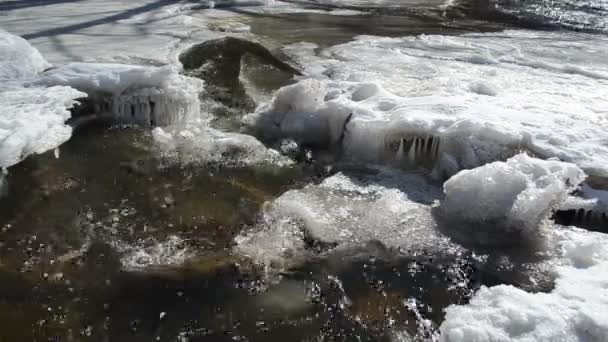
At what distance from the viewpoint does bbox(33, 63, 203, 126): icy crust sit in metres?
5.65

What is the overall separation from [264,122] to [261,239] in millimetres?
2123

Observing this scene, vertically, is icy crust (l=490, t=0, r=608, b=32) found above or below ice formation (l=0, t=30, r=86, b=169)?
above

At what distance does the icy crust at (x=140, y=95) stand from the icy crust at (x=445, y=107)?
755mm

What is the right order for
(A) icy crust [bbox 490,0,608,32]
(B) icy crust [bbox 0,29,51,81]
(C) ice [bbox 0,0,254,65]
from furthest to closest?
(A) icy crust [bbox 490,0,608,32] < (C) ice [bbox 0,0,254,65] < (B) icy crust [bbox 0,29,51,81]

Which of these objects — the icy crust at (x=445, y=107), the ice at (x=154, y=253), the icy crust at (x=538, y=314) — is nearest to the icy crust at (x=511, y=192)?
the icy crust at (x=445, y=107)

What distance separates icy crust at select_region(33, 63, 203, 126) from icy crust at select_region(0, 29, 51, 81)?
47 centimetres

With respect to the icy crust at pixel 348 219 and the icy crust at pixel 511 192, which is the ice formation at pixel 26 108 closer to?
the icy crust at pixel 348 219

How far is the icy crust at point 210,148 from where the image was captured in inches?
196

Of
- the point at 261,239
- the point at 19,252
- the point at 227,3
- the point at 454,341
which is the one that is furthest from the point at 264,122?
the point at 227,3

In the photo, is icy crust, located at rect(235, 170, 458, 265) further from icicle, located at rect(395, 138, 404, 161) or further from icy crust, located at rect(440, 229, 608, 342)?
icy crust, located at rect(440, 229, 608, 342)

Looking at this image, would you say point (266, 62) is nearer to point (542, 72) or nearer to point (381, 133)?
point (381, 133)

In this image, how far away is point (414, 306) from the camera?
3320mm

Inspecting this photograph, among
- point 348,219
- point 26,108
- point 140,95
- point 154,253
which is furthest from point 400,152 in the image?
point 26,108

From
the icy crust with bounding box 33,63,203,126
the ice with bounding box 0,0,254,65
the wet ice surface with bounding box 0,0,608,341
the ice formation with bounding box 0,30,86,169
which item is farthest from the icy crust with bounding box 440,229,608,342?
the ice with bounding box 0,0,254,65
